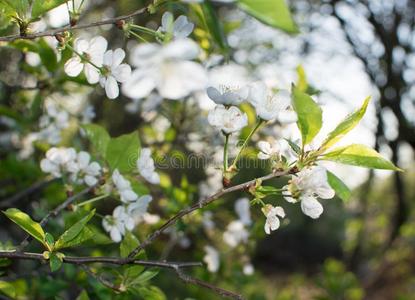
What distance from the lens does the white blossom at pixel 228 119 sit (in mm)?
854

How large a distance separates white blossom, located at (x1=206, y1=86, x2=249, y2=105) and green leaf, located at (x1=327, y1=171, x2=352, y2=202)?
8.2 inches

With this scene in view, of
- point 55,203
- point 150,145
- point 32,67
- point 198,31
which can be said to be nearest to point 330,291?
point 150,145

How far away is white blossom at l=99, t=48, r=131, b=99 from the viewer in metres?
0.88

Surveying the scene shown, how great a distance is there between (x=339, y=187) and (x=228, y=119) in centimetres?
23

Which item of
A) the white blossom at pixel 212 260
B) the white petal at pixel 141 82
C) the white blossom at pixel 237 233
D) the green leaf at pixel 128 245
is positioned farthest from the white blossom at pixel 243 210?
the white petal at pixel 141 82

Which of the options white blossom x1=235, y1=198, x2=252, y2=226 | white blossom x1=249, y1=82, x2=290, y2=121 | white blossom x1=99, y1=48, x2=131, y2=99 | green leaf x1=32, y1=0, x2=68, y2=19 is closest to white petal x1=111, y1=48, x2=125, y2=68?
white blossom x1=99, y1=48, x2=131, y2=99

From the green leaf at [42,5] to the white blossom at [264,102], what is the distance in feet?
1.19

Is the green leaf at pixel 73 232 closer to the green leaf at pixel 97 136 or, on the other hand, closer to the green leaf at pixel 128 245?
the green leaf at pixel 128 245

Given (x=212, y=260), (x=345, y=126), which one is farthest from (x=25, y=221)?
(x=212, y=260)

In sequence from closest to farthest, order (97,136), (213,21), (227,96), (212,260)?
(213,21) → (227,96) → (97,136) → (212,260)

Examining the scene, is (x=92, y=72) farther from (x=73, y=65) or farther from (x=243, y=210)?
(x=243, y=210)

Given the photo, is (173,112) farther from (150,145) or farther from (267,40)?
(267,40)

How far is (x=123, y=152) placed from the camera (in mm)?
1149

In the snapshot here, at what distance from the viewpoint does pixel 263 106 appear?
2.82ft
